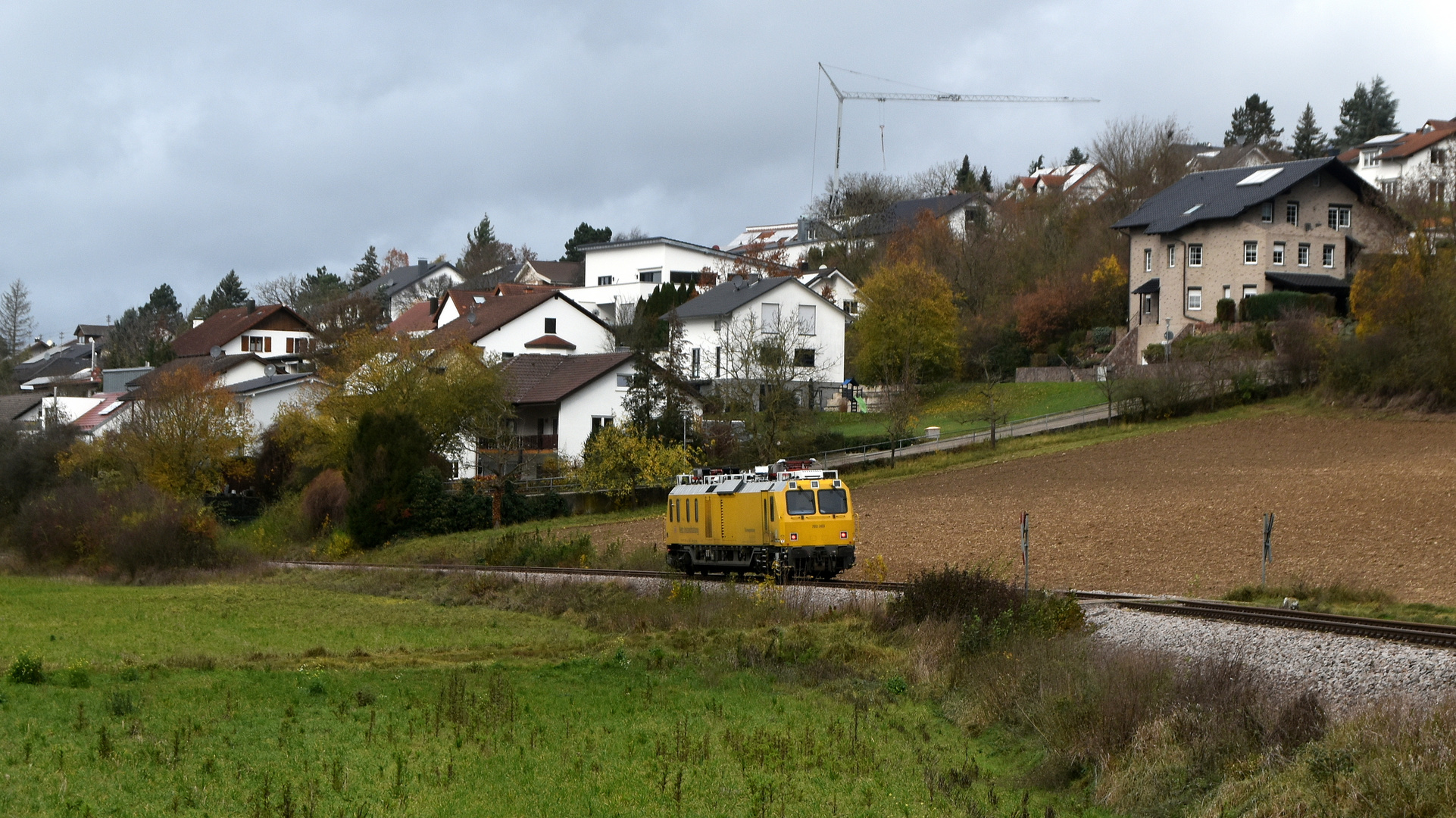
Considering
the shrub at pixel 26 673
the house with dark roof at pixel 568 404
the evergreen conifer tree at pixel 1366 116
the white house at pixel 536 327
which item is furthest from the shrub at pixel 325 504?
the evergreen conifer tree at pixel 1366 116

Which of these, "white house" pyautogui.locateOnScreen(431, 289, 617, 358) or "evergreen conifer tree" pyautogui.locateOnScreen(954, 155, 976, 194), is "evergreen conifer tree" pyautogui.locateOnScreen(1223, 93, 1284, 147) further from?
"white house" pyautogui.locateOnScreen(431, 289, 617, 358)

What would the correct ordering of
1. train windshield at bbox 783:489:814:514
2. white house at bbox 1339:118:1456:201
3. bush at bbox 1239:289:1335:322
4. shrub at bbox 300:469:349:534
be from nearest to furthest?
1. train windshield at bbox 783:489:814:514
2. shrub at bbox 300:469:349:534
3. bush at bbox 1239:289:1335:322
4. white house at bbox 1339:118:1456:201

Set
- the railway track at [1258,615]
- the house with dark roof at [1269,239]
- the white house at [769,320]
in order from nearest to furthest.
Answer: the railway track at [1258,615]
the house with dark roof at [1269,239]
the white house at [769,320]

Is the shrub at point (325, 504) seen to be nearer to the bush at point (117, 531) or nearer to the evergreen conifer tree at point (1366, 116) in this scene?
the bush at point (117, 531)

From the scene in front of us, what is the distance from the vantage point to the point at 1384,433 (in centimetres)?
4706

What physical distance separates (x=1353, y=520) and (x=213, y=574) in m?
33.3

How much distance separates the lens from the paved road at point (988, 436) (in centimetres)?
5706

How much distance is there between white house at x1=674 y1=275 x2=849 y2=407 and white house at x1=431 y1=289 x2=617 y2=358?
215 inches

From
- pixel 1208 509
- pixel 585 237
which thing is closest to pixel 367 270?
pixel 585 237

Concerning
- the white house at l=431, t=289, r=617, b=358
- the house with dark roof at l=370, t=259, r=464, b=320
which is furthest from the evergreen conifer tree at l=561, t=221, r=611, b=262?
the white house at l=431, t=289, r=617, b=358

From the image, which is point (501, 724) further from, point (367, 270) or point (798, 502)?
point (367, 270)

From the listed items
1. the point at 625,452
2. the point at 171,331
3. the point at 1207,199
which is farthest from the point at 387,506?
the point at 171,331

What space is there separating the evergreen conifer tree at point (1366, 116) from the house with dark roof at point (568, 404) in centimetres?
10891

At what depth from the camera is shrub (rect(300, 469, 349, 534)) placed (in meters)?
53.6
